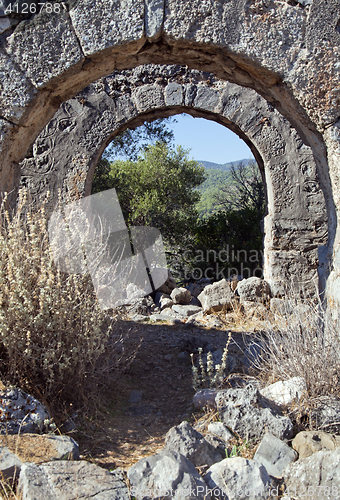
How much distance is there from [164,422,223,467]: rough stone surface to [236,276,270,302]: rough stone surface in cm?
393

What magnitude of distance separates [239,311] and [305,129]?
10.9 ft

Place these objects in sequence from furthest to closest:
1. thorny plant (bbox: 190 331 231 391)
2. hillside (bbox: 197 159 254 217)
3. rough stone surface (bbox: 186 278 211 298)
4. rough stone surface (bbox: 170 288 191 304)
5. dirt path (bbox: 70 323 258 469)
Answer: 1. hillside (bbox: 197 159 254 217)
2. rough stone surface (bbox: 186 278 211 298)
3. rough stone surface (bbox: 170 288 191 304)
4. thorny plant (bbox: 190 331 231 391)
5. dirt path (bbox: 70 323 258 469)

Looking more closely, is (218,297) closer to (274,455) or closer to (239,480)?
(274,455)

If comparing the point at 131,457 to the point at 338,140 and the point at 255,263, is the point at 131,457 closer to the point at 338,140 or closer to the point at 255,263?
the point at 338,140

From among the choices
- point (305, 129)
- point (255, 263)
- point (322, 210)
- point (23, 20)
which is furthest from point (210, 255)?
point (23, 20)

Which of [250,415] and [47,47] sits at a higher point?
[47,47]

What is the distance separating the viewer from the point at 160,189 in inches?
405

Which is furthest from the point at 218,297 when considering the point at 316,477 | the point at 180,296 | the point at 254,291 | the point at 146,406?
the point at 316,477

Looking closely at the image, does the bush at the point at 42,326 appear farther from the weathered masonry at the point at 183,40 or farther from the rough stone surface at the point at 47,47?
the rough stone surface at the point at 47,47

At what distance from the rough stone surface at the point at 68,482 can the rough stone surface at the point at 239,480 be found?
1.37 ft

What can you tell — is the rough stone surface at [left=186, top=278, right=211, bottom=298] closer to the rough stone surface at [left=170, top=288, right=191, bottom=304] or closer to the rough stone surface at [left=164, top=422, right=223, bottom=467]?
the rough stone surface at [left=170, top=288, right=191, bottom=304]

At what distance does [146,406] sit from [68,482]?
1286mm

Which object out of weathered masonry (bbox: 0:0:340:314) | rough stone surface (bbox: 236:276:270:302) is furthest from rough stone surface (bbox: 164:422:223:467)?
rough stone surface (bbox: 236:276:270:302)

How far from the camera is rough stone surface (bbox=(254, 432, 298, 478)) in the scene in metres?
2.11
